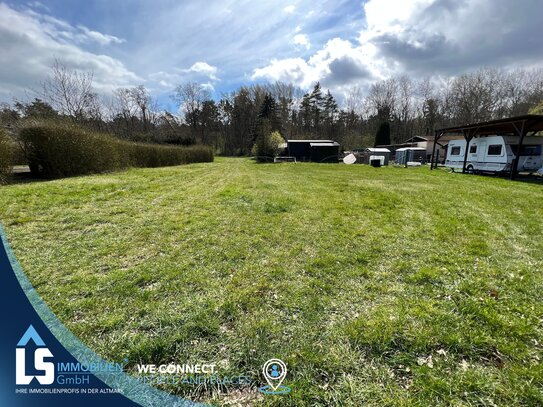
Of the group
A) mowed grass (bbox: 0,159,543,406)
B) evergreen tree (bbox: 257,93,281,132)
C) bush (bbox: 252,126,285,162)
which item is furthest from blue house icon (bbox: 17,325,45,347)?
evergreen tree (bbox: 257,93,281,132)

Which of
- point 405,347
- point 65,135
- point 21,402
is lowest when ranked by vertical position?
point 21,402

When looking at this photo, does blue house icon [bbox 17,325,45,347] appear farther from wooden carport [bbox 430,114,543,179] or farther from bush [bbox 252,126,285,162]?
bush [bbox 252,126,285,162]

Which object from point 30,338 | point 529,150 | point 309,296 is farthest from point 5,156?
point 529,150

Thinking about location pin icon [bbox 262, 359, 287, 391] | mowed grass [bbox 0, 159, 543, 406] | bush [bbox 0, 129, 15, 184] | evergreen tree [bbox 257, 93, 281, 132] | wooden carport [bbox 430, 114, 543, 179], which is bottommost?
location pin icon [bbox 262, 359, 287, 391]

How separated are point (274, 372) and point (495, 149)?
1994 cm

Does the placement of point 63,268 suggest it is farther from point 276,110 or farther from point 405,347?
point 276,110

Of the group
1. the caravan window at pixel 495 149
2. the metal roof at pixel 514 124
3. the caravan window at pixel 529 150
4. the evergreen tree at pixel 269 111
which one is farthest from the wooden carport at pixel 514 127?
the evergreen tree at pixel 269 111

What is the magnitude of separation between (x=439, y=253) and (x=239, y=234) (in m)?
3.58

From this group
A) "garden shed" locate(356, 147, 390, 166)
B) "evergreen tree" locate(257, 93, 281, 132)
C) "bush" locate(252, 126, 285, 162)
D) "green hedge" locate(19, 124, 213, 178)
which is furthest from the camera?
"evergreen tree" locate(257, 93, 281, 132)

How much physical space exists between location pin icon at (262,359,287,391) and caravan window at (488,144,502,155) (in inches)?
769

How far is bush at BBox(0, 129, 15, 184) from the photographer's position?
8.23 metres

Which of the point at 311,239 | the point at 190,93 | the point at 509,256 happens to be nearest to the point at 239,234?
the point at 311,239

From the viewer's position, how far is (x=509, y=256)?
13.1ft

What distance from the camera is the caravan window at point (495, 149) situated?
14.8 metres
